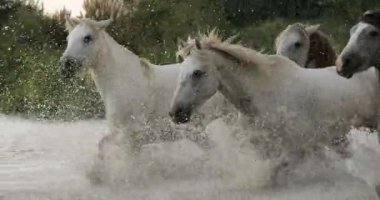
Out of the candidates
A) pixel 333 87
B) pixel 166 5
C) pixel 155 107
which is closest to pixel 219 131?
pixel 155 107

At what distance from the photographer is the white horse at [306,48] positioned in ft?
35.3

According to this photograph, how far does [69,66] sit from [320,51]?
9.66 feet

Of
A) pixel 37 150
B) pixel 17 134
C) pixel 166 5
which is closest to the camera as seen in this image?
pixel 37 150

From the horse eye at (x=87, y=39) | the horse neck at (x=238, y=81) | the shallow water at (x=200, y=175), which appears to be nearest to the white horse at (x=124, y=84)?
the horse eye at (x=87, y=39)

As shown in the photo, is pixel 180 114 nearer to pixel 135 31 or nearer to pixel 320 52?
pixel 320 52

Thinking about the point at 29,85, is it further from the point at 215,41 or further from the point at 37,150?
the point at 215,41

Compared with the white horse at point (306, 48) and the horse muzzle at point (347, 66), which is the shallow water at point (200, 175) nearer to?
the horse muzzle at point (347, 66)

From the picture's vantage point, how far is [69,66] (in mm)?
9641

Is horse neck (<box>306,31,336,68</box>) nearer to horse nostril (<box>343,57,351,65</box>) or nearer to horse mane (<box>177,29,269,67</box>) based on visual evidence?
horse mane (<box>177,29,269,67</box>)

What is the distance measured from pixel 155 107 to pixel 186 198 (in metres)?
1.89

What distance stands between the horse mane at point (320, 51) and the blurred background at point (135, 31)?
8371 millimetres

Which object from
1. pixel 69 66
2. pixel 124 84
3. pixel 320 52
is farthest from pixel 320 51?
pixel 69 66

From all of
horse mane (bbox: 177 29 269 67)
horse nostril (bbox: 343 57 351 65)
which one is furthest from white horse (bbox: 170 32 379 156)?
horse nostril (bbox: 343 57 351 65)

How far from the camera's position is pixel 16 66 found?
90.8ft
